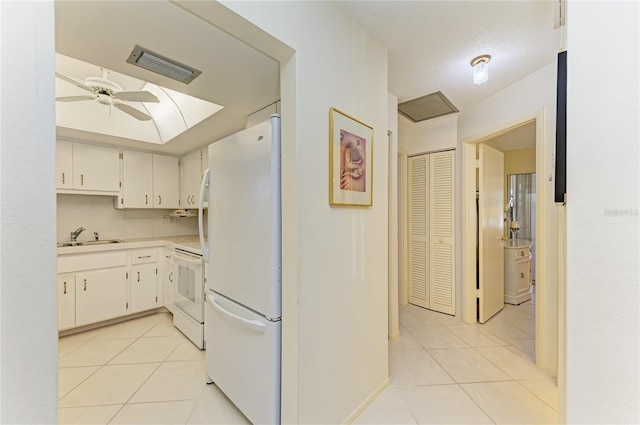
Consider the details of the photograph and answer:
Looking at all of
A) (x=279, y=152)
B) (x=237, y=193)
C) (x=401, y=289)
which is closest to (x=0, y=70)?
(x=279, y=152)

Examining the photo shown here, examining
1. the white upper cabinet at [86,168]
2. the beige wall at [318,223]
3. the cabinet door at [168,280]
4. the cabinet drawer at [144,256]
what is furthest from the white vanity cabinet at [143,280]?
the beige wall at [318,223]

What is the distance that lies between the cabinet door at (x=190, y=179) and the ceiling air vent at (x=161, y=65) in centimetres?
182

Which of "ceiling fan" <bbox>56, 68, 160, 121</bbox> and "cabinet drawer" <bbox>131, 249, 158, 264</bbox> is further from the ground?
"ceiling fan" <bbox>56, 68, 160, 121</bbox>

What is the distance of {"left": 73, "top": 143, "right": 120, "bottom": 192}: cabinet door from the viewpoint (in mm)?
3053

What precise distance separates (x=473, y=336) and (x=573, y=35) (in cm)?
274

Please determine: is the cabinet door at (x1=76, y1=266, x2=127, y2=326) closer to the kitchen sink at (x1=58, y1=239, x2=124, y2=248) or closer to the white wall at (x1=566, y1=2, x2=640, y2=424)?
the kitchen sink at (x1=58, y1=239, x2=124, y2=248)

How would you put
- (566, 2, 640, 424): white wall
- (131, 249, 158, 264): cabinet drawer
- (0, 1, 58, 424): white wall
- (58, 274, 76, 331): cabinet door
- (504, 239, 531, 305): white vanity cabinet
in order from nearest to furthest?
1. (0, 1, 58, 424): white wall
2. (566, 2, 640, 424): white wall
3. (58, 274, 76, 331): cabinet door
4. (131, 249, 158, 264): cabinet drawer
5. (504, 239, 531, 305): white vanity cabinet

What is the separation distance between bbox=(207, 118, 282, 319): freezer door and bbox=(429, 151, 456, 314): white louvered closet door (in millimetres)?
2548

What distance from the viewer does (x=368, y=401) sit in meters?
1.72

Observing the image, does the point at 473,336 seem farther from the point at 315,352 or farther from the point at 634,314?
the point at 634,314

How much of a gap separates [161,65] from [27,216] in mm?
1404

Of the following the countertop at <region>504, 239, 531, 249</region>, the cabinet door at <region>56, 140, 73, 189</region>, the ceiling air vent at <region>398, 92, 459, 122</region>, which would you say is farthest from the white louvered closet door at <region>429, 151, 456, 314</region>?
the cabinet door at <region>56, 140, 73, 189</region>

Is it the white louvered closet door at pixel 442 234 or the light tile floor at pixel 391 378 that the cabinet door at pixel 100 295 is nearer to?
the light tile floor at pixel 391 378

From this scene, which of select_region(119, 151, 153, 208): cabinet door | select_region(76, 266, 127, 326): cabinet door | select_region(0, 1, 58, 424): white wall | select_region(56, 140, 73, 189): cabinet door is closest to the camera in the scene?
select_region(0, 1, 58, 424): white wall
